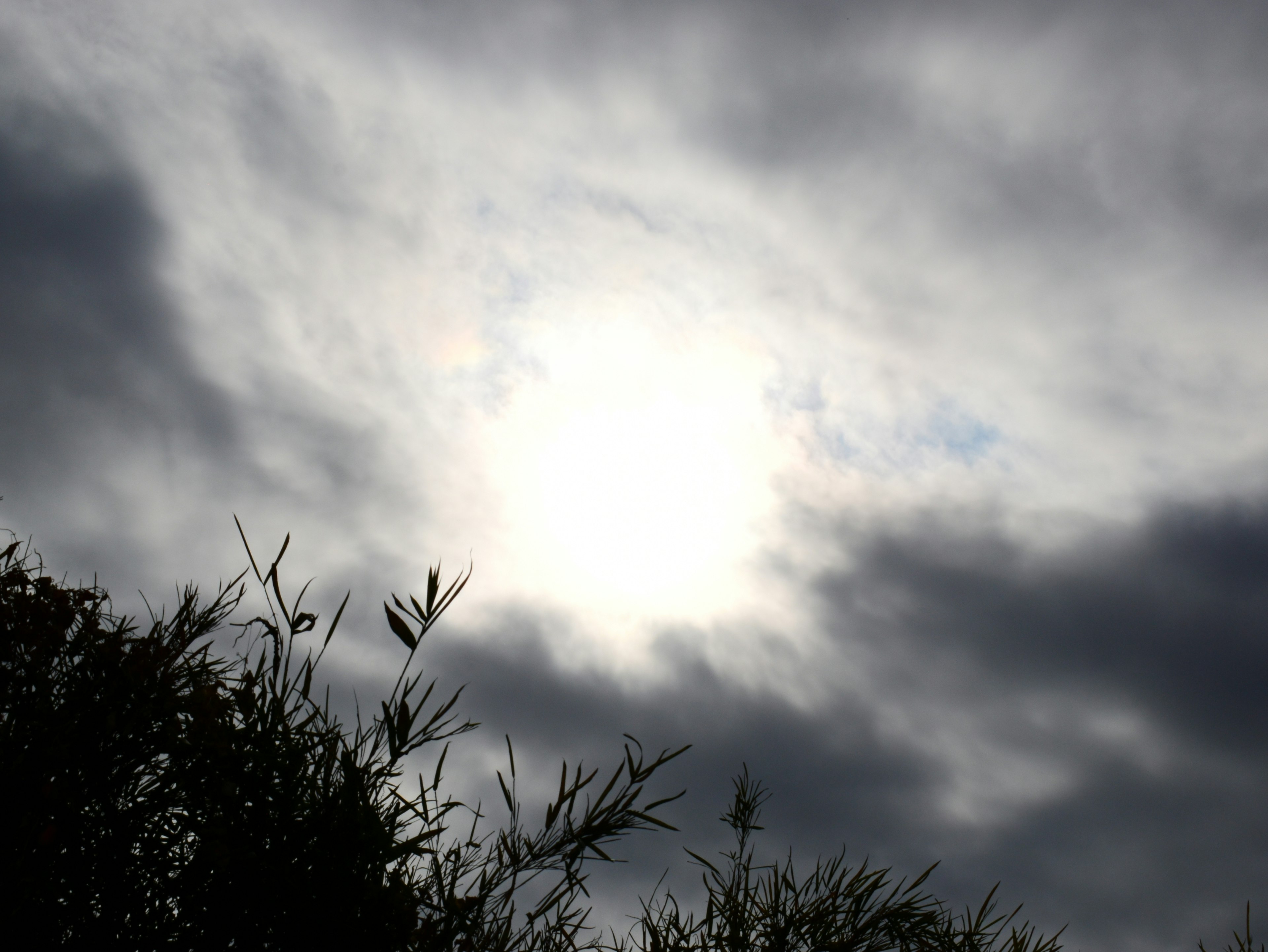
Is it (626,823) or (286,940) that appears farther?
(626,823)

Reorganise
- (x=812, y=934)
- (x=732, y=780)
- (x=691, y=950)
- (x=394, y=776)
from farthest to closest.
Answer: (x=732, y=780), (x=812, y=934), (x=691, y=950), (x=394, y=776)

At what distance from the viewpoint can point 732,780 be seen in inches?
224

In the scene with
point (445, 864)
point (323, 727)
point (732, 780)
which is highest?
point (732, 780)

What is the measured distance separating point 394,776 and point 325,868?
14.1 inches

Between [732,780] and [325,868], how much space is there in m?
3.43

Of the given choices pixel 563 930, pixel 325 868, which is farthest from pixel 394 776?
pixel 563 930

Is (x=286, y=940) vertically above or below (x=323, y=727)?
below

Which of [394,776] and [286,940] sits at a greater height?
[394,776]

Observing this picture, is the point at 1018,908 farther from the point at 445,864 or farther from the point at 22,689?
the point at 22,689

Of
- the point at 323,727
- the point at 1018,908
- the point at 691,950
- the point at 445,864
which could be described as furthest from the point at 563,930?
the point at 1018,908

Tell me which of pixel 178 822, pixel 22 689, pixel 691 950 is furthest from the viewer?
pixel 691 950

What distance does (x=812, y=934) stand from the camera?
422 centimetres

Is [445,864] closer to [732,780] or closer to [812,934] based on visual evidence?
[812,934]

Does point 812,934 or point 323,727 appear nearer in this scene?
point 323,727
